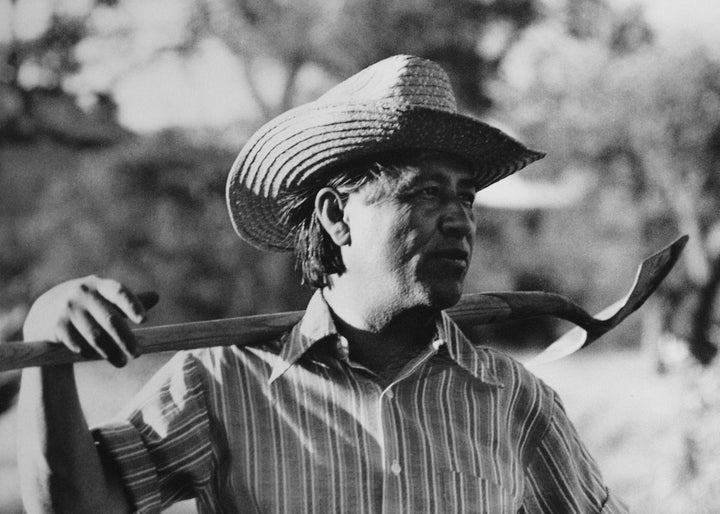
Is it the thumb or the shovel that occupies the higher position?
the thumb

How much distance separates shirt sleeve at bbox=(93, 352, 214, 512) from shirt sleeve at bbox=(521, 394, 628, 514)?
0.75 metres

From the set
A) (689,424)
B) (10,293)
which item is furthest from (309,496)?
(10,293)

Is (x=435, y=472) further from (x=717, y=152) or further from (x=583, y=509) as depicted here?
(x=717, y=152)

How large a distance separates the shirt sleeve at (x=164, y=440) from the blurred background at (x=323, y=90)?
506 centimetres

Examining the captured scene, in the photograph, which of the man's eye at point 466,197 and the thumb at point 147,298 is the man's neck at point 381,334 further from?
the thumb at point 147,298

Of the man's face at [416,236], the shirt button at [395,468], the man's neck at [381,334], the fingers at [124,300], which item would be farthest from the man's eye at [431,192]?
the fingers at [124,300]

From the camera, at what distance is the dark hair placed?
203cm

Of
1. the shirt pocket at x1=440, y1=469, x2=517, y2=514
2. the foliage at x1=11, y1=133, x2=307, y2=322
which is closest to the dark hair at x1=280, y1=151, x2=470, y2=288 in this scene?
the shirt pocket at x1=440, y1=469, x2=517, y2=514

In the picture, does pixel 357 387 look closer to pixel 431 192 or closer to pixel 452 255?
pixel 452 255

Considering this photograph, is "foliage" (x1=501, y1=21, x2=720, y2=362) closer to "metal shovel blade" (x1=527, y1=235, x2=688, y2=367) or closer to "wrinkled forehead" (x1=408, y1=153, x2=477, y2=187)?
"metal shovel blade" (x1=527, y1=235, x2=688, y2=367)

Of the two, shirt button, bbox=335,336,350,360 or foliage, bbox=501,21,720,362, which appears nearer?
shirt button, bbox=335,336,350,360

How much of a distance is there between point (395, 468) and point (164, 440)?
466 mm

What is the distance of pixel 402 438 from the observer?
6.32 feet

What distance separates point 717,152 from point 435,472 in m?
11.8
